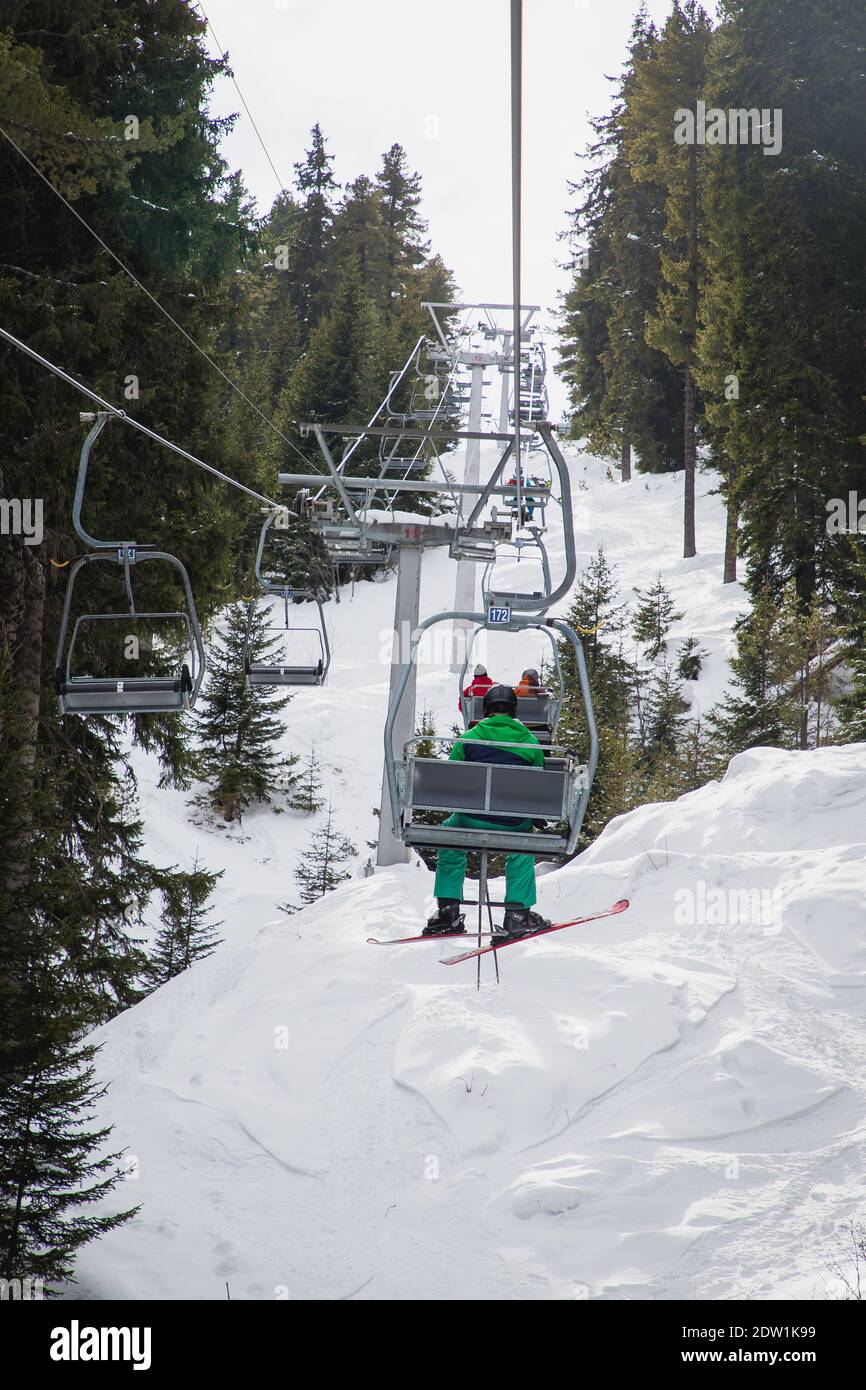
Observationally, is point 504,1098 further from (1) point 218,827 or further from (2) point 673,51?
(2) point 673,51

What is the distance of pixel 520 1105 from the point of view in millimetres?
6836

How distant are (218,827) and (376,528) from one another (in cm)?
1325

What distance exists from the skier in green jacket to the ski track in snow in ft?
1.14

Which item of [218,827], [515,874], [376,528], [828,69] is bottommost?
[218,827]

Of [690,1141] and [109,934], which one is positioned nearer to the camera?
[690,1141]

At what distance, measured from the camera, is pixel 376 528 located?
1472 centimetres

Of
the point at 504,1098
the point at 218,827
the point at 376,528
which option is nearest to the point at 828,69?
the point at 376,528

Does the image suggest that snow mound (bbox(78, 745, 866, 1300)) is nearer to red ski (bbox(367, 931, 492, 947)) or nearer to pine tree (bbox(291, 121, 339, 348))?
red ski (bbox(367, 931, 492, 947))

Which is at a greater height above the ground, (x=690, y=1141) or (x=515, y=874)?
(x=515, y=874)

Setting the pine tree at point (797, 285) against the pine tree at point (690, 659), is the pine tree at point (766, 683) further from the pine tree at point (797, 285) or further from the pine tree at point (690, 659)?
the pine tree at point (690, 659)

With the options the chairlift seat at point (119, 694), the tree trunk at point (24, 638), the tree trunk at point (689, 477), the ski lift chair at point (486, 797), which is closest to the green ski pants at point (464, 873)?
the ski lift chair at point (486, 797)

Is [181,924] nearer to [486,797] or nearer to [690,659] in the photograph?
[486,797]

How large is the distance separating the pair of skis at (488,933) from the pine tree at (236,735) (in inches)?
659

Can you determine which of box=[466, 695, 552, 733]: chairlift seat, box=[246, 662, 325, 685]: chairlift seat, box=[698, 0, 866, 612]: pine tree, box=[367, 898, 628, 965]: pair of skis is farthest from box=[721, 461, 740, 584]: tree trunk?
box=[367, 898, 628, 965]: pair of skis
